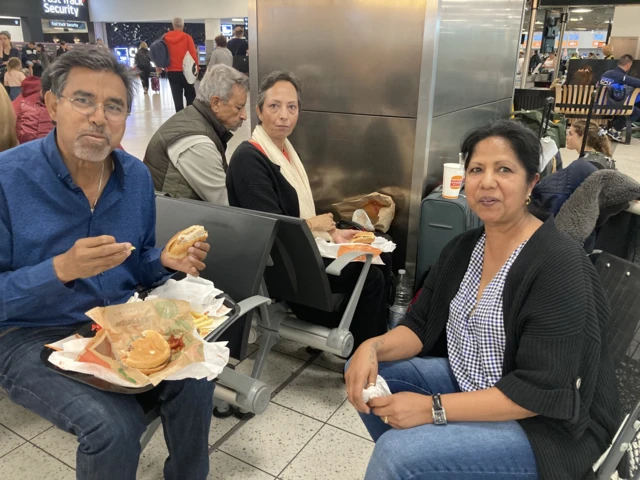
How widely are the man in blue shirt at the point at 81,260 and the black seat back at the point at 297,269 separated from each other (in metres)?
0.38

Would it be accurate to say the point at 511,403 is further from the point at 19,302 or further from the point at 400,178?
the point at 400,178

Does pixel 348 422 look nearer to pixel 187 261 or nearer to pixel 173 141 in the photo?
pixel 187 261

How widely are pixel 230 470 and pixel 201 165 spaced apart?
139cm

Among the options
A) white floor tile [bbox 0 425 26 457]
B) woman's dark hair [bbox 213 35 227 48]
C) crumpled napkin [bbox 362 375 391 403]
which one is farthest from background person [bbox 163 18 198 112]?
crumpled napkin [bbox 362 375 391 403]

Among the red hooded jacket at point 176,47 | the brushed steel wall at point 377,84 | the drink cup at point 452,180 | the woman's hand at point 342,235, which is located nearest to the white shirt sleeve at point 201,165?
the woman's hand at point 342,235

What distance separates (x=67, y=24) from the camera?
2438 centimetres

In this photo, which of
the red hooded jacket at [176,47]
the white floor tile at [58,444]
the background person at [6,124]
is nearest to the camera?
the white floor tile at [58,444]

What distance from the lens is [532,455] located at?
1.16m

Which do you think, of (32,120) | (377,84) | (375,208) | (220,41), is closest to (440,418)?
(375,208)

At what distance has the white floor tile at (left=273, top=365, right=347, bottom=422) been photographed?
2281 mm

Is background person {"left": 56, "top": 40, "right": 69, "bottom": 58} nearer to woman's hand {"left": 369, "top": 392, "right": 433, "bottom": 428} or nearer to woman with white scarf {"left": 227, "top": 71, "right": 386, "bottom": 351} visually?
woman with white scarf {"left": 227, "top": 71, "right": 386, "bottom": 351}

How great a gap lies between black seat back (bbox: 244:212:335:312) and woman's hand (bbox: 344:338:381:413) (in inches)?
22.9

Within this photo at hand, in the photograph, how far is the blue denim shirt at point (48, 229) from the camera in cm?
132

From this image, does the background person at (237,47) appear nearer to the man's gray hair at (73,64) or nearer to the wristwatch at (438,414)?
the man's gray hair at (73,64)
